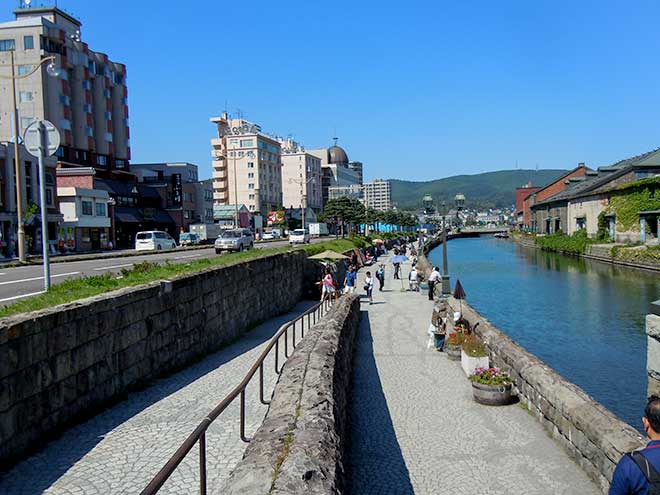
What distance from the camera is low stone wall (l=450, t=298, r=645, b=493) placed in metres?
7.11

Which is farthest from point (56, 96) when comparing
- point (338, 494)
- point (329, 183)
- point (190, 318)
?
point (329, 183)

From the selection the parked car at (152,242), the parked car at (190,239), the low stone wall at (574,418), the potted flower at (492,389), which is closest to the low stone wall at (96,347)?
the potted flower at (492,389)

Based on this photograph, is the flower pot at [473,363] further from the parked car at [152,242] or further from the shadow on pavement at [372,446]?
the parked car at [152,242]

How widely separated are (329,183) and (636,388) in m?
150

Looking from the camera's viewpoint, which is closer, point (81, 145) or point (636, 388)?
point (636, 388)

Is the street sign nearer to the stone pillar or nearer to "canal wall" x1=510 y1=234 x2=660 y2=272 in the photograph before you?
the stone pillar

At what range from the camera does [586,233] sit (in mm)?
68938

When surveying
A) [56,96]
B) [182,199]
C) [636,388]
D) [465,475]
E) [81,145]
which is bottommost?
[636,388]

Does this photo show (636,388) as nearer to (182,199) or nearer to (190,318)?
(190,318)

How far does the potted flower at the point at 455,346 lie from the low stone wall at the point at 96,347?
19.6 ft

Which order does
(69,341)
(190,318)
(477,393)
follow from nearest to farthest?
(69,341), (477,393), (190,318)

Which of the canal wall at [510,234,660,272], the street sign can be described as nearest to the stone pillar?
the street sign

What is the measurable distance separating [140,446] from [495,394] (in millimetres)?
6874

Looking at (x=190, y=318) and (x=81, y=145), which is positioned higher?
(x=81, y=145)
